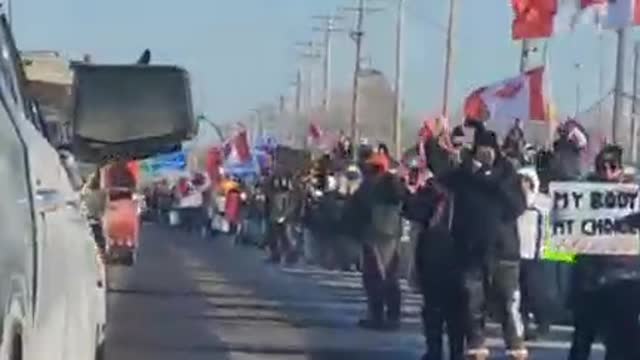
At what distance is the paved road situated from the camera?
1717 centimetres

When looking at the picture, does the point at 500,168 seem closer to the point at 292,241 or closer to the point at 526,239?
the point at 526,239

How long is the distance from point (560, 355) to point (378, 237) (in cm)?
339

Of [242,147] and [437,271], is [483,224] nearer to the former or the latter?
[437,271]

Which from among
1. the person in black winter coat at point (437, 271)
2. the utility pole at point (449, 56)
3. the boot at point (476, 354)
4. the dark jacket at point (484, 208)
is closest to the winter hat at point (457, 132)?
the person in black winter coat at point (437, 271)

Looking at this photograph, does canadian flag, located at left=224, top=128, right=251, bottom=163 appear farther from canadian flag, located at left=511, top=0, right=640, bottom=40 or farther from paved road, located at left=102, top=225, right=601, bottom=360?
canadian flag, located at left=511, top=0, right=640, bottom=40

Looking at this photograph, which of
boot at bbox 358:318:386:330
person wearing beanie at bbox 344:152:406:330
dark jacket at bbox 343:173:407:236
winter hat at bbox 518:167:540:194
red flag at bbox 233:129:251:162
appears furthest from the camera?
red flag at bbox 233:129:251:162

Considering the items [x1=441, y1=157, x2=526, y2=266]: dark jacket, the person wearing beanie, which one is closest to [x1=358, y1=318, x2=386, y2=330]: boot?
the person wearing beanie

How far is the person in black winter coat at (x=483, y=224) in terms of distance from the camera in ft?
47.9

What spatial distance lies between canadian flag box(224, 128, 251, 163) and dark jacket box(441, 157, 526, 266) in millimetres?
46064

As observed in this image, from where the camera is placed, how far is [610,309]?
43.8 feet

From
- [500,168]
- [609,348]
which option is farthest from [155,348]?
[609,348]

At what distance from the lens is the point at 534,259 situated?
18.0 m

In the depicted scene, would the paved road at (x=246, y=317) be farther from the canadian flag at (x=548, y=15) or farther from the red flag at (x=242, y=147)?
the red flag at (x=242, y=147)

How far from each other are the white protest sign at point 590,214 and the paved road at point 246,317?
981 millimetres
